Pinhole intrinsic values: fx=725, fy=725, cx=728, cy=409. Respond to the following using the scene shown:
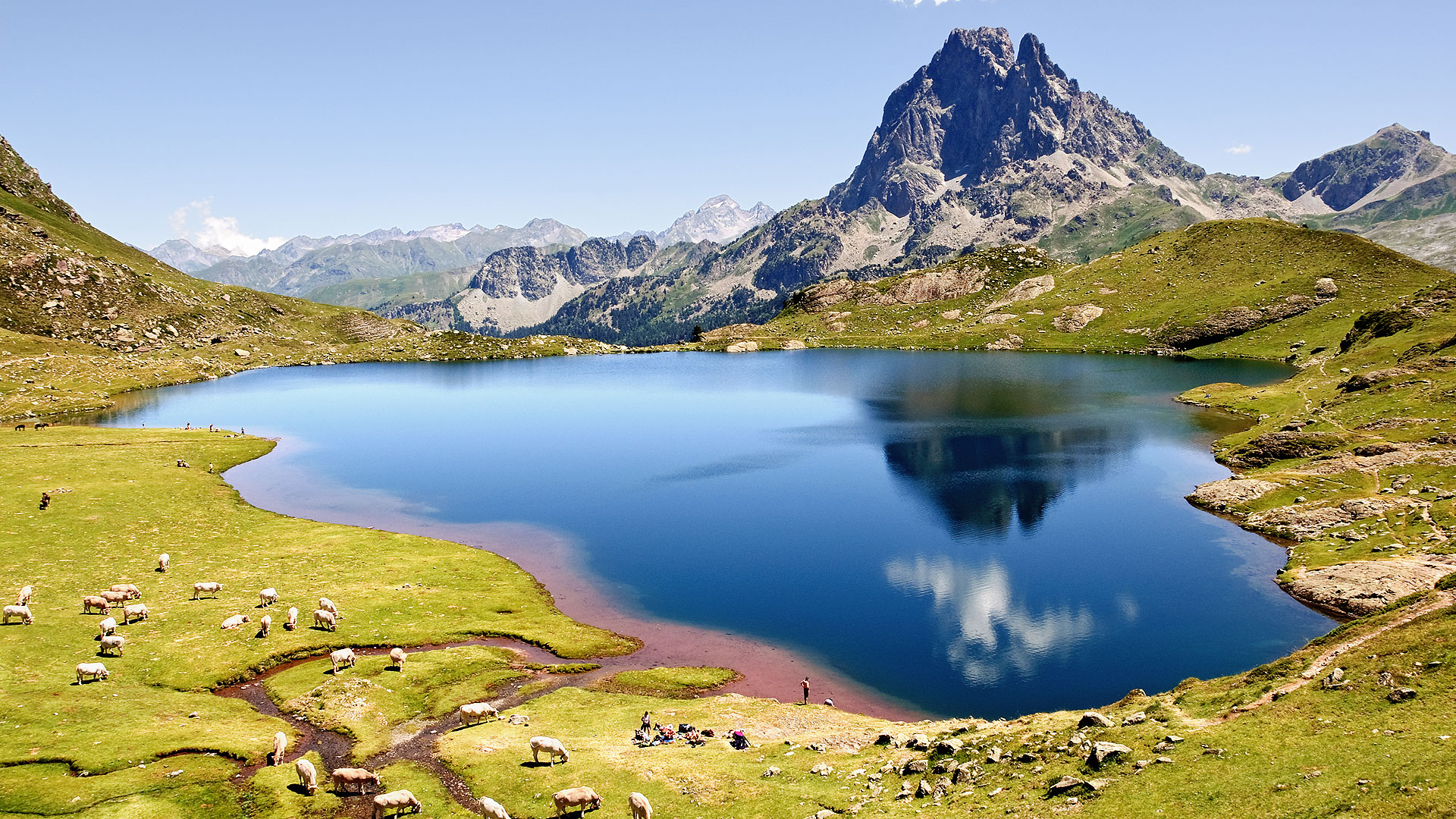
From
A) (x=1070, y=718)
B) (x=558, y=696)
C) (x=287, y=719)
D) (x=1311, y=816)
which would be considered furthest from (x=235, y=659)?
(x=1311, y=816)

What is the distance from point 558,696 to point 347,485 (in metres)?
75.9

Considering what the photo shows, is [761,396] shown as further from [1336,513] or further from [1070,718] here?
[1070,718]

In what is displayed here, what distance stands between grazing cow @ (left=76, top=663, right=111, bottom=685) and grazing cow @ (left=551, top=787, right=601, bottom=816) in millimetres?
31345

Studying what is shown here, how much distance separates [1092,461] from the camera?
111 m

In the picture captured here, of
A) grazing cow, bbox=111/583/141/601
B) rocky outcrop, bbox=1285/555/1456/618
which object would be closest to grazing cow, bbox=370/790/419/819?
grazing cow, bbox=111/583/141/601

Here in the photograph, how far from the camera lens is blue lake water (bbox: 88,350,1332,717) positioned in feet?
185

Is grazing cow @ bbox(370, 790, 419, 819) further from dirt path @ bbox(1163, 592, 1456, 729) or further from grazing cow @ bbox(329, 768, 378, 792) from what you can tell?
dirt path @ bbox(1163, 592, 1456, 729)

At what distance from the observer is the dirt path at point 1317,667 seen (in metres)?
32.9

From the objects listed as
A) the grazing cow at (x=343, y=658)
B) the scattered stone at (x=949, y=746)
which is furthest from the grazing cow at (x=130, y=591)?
the scattered stone at (x=949, y=746)

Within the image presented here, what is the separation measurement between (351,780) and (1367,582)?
76.2 metres

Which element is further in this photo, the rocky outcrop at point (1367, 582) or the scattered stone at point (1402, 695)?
the rocky outcrop at point (1367, 582)

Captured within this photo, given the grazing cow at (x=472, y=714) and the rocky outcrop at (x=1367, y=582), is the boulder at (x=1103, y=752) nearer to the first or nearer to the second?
the grazing cow at (x=472, y=714)

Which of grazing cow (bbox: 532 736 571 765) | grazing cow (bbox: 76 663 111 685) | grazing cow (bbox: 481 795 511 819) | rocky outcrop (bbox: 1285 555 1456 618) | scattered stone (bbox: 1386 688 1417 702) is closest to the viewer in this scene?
scattered stone (bbox: 1386 688 1417 702)

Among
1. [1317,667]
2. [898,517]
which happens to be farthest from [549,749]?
[898,517]
